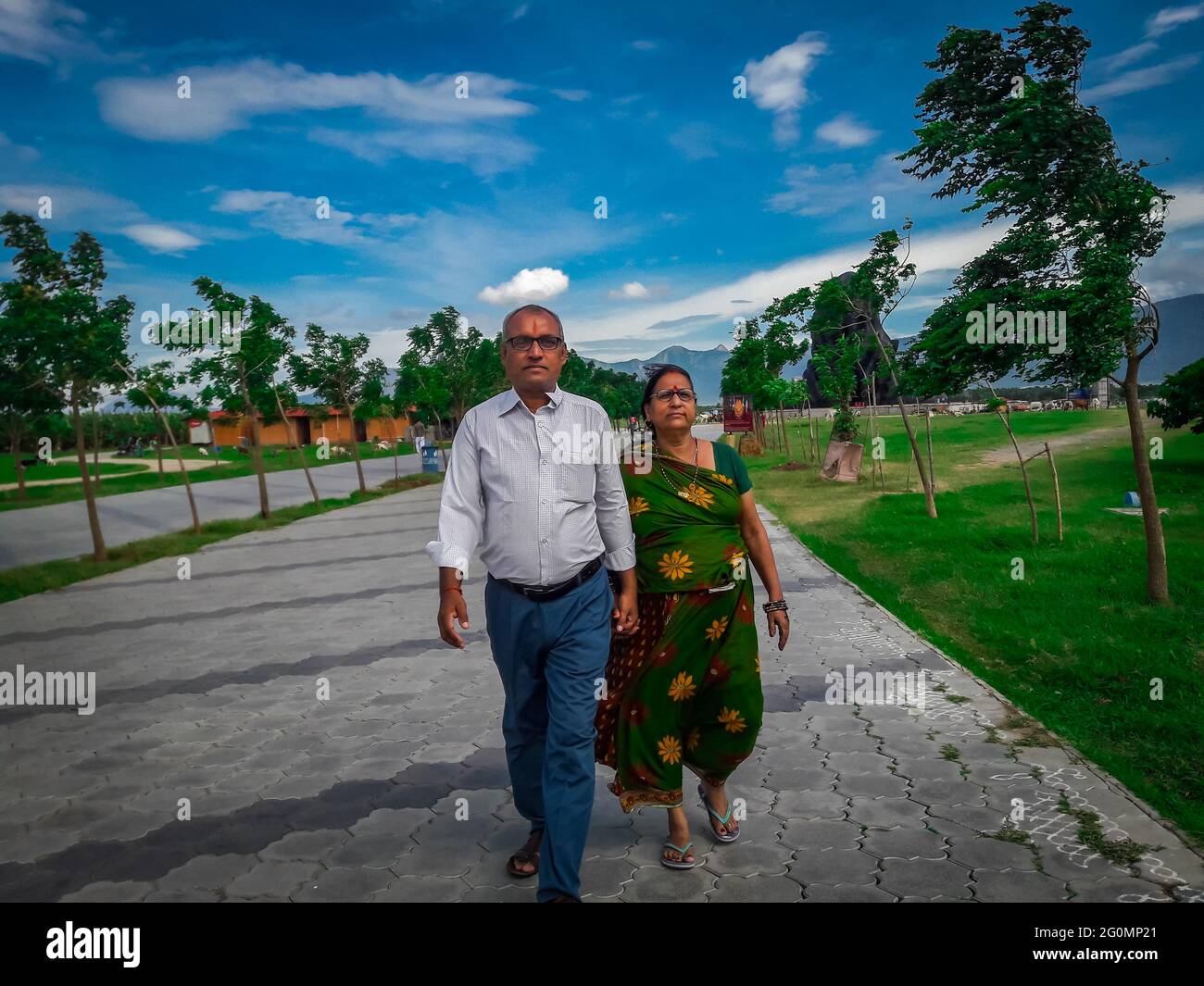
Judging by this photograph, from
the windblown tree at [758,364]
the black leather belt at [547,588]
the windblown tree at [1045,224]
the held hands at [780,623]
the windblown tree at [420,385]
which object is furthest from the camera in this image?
the windblown tree at [420,385]

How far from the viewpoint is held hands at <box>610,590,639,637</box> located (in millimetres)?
3164

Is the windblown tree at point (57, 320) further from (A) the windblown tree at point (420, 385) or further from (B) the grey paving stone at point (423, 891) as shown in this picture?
(A) the windblown tree at point (420, 385)

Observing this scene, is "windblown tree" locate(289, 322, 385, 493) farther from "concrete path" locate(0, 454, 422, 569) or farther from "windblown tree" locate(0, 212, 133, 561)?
"windblown tree" locate(0, 212, 133, 561)

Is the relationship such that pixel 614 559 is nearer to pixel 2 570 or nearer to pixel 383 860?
pixel 383 860

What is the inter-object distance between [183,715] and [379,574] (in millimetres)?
5434

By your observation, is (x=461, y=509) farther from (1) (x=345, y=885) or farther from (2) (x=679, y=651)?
(1) (x=345, y=885)

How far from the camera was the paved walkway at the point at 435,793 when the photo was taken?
308 centimetres

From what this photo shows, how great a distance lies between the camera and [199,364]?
16.9m

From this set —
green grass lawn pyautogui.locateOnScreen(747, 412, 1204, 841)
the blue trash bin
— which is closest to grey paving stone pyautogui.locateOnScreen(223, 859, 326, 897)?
green grass lawn pyautogui.locateOnScreen(747, 412, 1204, 841)

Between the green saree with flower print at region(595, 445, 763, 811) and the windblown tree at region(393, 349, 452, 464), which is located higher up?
the windblown tree at region(393, 349, 452, 464)

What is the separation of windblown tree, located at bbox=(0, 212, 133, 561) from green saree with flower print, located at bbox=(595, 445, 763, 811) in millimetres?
11014

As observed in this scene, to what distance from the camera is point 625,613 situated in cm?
317

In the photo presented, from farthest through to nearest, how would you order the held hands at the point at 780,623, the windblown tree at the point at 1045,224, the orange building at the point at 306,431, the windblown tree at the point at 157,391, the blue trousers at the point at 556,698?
the orange building at the point at 306,431, the windblown tree at the point at 157,391, the windblown tree at the point at 1045,224, the held hands at the point at 780,623, the blue trousers at the point at 556,698

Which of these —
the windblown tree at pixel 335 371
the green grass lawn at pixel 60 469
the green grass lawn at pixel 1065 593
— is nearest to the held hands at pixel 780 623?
Answer: the green grass lawn at pixel 1065 593
